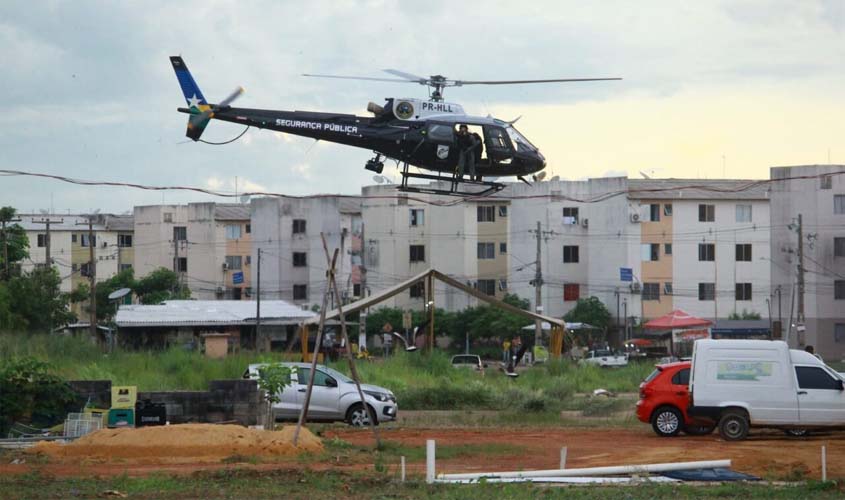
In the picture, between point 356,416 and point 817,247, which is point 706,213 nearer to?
point 817,247

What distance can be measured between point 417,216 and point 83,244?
2793 cm

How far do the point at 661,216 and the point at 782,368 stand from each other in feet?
163

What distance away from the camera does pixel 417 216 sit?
250 feet

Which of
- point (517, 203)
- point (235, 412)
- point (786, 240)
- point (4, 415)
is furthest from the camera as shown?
point (517, 203)

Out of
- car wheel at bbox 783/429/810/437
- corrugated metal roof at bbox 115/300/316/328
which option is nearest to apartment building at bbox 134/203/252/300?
corrugated metal roof at bbox 115/300/316/328

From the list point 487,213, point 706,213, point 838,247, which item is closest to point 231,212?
Result: point 487,213

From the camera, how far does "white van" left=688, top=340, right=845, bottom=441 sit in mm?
23359

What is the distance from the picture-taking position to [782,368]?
23.5 metres

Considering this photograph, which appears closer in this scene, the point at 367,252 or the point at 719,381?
the point at 719,381

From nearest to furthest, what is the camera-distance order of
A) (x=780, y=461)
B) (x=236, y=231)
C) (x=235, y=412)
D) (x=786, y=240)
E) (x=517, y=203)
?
(x=780, y=461), (x=235, y=412), (x=786, y=240), (x=517, y=203), (x=236, y=231)

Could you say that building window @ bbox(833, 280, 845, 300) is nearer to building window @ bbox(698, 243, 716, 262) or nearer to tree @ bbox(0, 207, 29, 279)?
building window @ bbox(698, 243, 716, 262)

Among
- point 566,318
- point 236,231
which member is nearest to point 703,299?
point 566,318

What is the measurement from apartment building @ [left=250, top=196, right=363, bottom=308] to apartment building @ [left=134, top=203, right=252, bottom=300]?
4.15 m

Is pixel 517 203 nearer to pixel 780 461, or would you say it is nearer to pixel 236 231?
pixel 236 231
